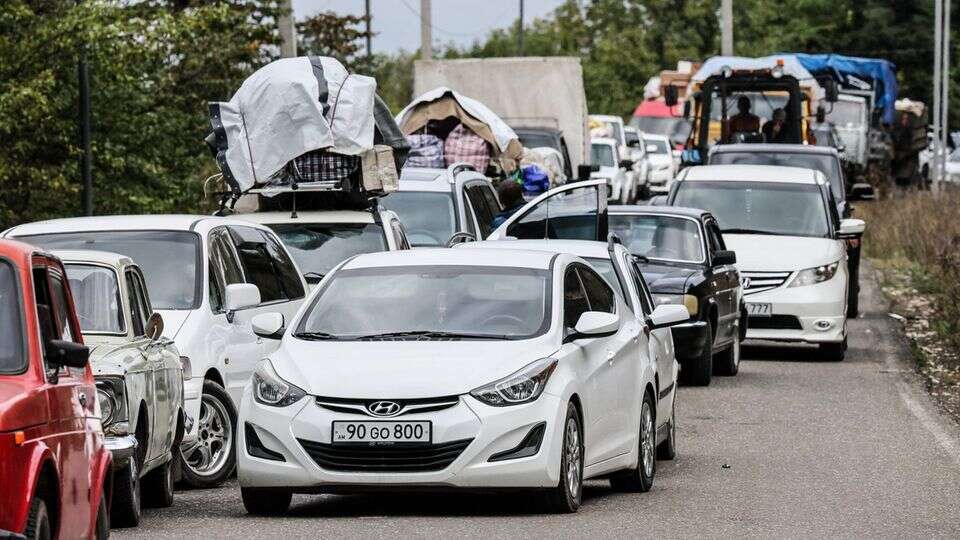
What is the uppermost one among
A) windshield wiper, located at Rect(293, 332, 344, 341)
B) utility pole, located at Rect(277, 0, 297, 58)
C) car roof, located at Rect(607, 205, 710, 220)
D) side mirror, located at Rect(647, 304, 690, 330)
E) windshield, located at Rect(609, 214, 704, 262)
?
utility pole, located at Rect(277, 0, 297, 58)

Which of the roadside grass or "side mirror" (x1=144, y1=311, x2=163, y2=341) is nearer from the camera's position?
"side mirror" (x1=144, y1=311, x2=163, y2=341)

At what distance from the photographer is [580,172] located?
33031 mm

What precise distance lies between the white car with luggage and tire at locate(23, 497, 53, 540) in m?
15.9

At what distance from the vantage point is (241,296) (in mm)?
12922

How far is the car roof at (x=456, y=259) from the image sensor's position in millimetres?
12164

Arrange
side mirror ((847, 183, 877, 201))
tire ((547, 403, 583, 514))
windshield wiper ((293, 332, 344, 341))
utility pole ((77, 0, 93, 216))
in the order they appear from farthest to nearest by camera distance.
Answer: side mirror ((847, 183, 877, 201)) < utility pole ((77, 0, 93, 216)) < windshield wiper ((293, 332, 344, 341)) < tire ((547, 403, 583, 514))

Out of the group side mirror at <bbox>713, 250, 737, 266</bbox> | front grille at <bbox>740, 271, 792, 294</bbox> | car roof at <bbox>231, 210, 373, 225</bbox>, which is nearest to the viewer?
car roof at <bbox>231, 210, 373, 225</bbox>

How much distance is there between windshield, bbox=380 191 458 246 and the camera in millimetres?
20734

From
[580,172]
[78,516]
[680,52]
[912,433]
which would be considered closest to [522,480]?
[78,516]

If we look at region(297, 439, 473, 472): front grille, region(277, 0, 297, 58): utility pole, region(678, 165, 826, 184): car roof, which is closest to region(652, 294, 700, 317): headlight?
region(678, 165, 826, 184): car roof

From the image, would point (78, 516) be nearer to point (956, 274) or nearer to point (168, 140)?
point (956, 274)

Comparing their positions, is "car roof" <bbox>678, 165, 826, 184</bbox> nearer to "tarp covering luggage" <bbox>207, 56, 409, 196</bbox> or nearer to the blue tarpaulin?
"tarp covering luggage" <bbox>207, 56, 409, 196</bbox>

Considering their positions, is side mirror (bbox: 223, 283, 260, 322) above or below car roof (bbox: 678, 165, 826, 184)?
above

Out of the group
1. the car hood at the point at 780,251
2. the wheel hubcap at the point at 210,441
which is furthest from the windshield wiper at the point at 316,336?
the car hood at the point at 780,251
